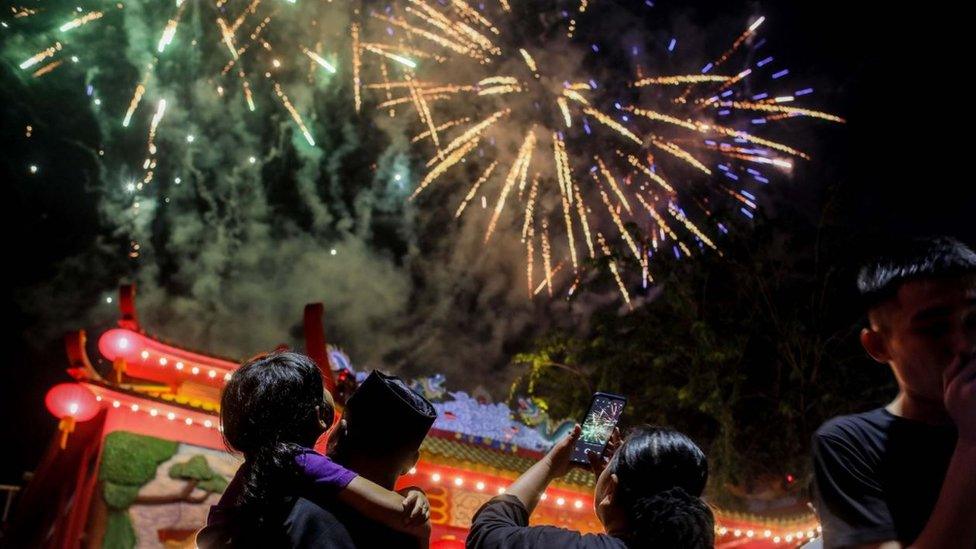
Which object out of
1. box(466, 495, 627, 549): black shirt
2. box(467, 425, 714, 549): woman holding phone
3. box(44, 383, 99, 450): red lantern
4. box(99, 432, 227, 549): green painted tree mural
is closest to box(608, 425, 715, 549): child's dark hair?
box(467, 425, 714, 549): woman holding phone

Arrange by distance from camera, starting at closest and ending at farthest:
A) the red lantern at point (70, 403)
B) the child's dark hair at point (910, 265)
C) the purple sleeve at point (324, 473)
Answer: the child's dark hair at point (910, 265), the purple sleeve at point (324, 473), the red lantern at point (70, 403)

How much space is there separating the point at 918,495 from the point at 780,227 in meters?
12.0

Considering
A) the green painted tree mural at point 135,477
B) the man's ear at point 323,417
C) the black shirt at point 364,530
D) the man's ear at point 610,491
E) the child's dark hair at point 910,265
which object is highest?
the child's dark hair at point 910,265

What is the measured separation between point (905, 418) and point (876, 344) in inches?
8.4

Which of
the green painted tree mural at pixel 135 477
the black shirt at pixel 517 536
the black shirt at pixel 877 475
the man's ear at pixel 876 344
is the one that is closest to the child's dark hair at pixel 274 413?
the black shirt at pixel 517 536

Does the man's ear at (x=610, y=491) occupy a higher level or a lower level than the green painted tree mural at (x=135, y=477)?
higher

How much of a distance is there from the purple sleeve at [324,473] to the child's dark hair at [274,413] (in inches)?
1.2

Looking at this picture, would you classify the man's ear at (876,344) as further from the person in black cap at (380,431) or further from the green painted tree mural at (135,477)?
the green painted tree mural at (135,477)

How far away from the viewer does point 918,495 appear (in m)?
1.47

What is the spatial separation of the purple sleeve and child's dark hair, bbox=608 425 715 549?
0.85 meters

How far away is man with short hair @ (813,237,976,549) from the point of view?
1.45 m

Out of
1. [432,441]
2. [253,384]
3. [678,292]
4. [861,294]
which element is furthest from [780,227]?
[253,384]

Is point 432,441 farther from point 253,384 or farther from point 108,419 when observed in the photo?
point 253,384

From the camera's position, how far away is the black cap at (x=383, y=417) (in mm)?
2068
